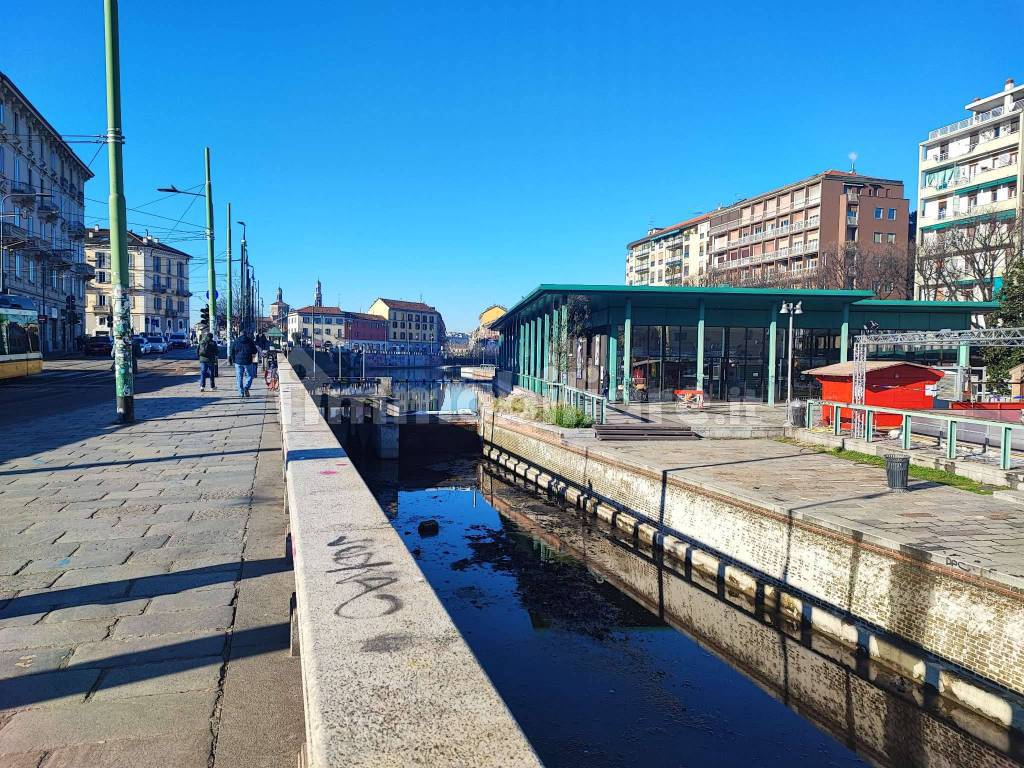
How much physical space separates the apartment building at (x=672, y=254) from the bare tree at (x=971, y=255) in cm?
2912

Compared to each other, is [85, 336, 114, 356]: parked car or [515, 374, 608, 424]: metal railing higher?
[85, 336, 114, 356]: parked car

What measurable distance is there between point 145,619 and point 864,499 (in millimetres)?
9170

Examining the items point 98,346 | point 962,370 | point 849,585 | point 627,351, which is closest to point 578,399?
point 627,351

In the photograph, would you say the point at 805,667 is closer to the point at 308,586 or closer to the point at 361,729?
the point at 308,586

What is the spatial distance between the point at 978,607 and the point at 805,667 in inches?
82.2

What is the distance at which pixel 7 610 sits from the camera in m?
4.05

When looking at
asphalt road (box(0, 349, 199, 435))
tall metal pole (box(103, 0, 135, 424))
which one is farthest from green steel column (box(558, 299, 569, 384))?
tall metal pole (box(103, 0, 135, 424))

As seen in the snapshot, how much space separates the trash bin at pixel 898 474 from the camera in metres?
9.91

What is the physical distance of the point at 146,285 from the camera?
3265 inches

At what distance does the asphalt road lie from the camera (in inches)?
595

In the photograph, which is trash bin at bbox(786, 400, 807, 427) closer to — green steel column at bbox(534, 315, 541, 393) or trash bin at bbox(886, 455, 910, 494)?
trash bin at bbox(886, 455, 910, 494)

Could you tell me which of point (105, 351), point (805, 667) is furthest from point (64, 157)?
point (805, 667)

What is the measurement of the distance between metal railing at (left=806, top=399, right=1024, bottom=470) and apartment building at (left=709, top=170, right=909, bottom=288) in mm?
45099

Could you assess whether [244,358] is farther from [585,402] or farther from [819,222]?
[819,222]
